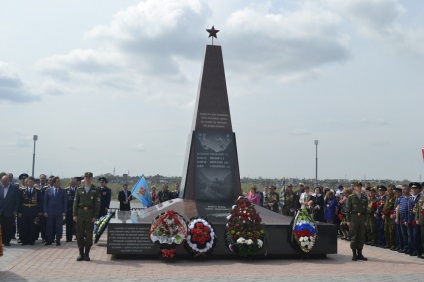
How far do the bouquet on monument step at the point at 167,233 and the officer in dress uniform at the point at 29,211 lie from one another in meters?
4.33

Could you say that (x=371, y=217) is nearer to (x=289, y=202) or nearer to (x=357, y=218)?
(x=289, y=202)

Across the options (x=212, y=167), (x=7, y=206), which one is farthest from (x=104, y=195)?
(x=212, y=167)

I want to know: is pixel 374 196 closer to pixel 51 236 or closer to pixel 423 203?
pixel 423 203

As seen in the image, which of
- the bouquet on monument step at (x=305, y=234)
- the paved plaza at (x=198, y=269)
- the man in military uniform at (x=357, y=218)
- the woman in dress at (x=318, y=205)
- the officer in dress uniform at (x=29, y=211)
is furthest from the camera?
the woman in dress at (x=318, y=205)

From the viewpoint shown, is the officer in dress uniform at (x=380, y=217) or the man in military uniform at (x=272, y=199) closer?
the officer in dress uniform at (x=380, y=217)

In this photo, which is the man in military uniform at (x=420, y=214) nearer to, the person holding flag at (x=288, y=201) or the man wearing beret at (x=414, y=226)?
the man wearing beret at (x=414, y=226)

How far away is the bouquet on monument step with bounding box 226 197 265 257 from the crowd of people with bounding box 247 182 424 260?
1.81 meters

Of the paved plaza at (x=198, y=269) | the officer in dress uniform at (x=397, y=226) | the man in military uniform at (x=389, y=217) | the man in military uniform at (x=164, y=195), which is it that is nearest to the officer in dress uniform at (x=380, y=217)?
the man in military uniform at (x=389, y=217)

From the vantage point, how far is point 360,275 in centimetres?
812

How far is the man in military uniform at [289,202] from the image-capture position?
15980 mm

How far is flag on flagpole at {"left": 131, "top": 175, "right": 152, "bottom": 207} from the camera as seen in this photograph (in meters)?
15.4

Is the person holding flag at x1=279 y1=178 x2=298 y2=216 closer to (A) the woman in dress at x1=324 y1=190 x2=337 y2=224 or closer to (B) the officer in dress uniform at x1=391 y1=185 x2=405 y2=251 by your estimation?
(A) the woman in dress at x1=324 y1=190 x2=337 y2=224

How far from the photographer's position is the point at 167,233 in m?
9.49

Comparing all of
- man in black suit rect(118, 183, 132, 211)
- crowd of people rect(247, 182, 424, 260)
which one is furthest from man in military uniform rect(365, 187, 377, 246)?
man in black suit rect(118, 183, 132, 211)
